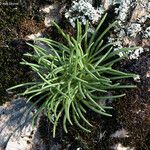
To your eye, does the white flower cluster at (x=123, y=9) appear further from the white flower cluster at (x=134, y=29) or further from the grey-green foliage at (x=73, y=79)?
the grey-green foliage at (x=73, y=79)

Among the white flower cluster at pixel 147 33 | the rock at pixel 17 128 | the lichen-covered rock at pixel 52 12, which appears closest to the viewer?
the rock at pixel 17 128

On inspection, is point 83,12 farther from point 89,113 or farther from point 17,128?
point 17,128

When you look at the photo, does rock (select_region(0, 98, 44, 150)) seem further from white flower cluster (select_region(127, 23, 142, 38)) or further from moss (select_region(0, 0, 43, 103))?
white flower cluster (select_region(127, 23, 142, 38))

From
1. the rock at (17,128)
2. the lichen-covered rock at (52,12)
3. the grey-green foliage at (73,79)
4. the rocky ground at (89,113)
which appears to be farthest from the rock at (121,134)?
the lichen-covered rock at (52,12)

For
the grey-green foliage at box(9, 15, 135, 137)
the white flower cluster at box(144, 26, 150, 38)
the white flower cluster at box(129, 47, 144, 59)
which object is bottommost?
the grey-green foliage at box(9, 15, 135, 137)

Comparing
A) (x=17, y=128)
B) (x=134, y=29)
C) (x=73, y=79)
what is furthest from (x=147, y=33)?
(x=17, y=128)

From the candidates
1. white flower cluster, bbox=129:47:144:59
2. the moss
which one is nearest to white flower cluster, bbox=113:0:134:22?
white flower cluster, bbox=129:47:144:59

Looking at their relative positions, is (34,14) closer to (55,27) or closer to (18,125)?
(55,27)

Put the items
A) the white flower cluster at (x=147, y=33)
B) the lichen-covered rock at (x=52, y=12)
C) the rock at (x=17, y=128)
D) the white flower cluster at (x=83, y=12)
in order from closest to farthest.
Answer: the rock at (x=17, y=128) → the white flower cluster at (x=147, y=33) → the white flower cluster at (x=83, y=12) → the lichen-covered rock at (x=52, y=12)
